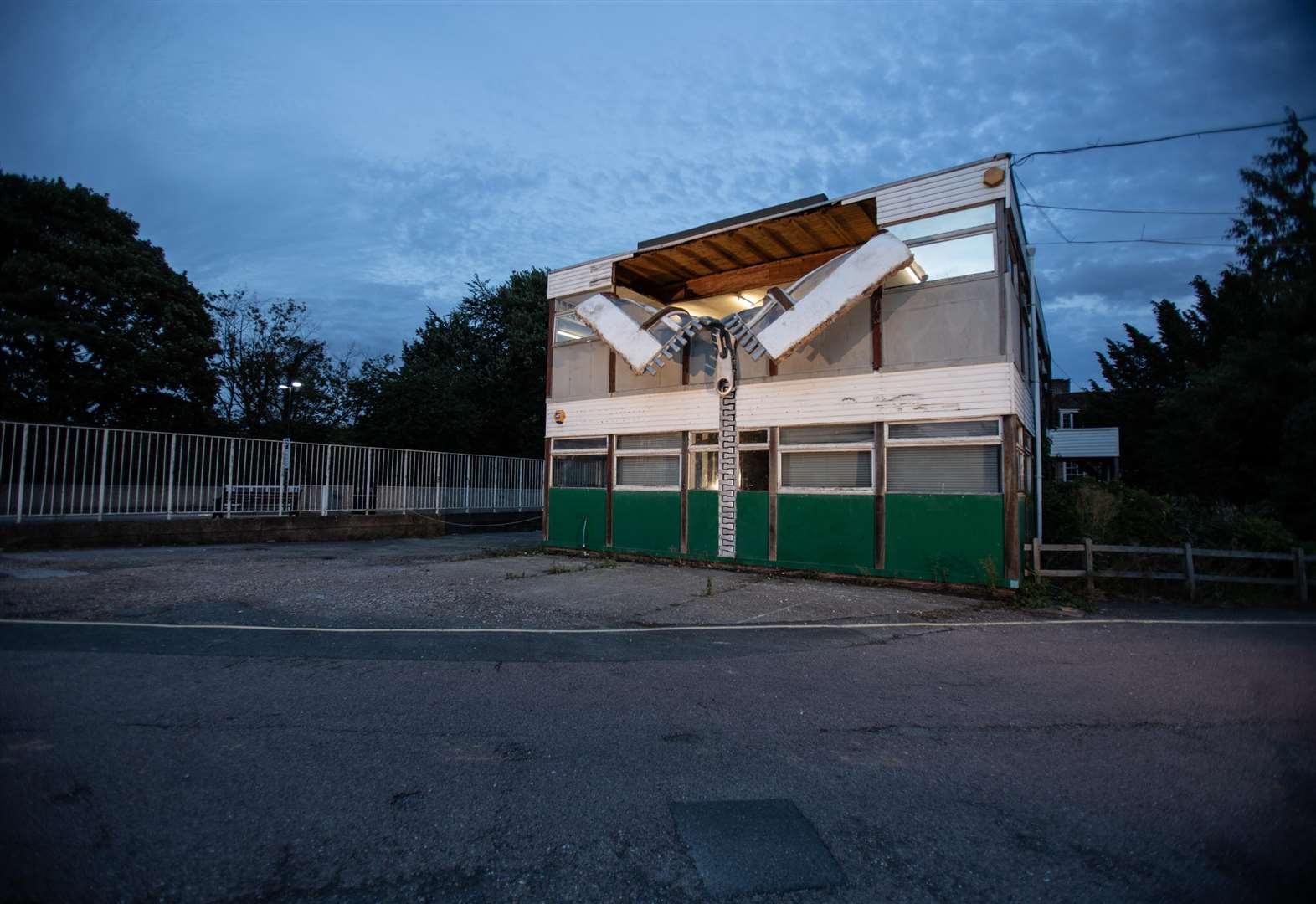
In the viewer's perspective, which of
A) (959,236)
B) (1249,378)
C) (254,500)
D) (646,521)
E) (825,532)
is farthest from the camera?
(1249,378)

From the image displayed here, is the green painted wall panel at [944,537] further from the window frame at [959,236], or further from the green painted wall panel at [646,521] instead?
the green painted wall panel at [646,521]

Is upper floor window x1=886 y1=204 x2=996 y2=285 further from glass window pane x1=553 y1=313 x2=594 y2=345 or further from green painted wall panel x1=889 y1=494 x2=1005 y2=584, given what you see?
glass window pane x1=553 y1=313 x2=594 y2=345

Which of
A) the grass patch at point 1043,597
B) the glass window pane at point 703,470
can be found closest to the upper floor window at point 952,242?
the glass window pane at point 703,470

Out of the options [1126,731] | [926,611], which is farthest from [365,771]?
[926,611]

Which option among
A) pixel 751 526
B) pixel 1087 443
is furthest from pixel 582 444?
pixel 1087 443

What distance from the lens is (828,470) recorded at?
12.0 metres

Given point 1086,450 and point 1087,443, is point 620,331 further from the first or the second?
Answer: point 1087,443

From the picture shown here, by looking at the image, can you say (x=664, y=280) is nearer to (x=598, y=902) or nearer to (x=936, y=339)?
(x=936, y=339)

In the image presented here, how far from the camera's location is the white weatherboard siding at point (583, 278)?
49.3 feet

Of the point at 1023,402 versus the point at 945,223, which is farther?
the point at 1023,402

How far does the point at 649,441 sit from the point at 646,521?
1.73 m

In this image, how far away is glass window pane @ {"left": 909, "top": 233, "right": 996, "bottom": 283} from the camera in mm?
10617

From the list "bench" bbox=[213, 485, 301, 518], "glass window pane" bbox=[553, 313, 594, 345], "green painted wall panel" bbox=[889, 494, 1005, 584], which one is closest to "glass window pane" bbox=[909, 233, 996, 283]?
"green painted wall panel" bbox=[889, 494, 1005, 584]

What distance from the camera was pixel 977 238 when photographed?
1073 centimetres
